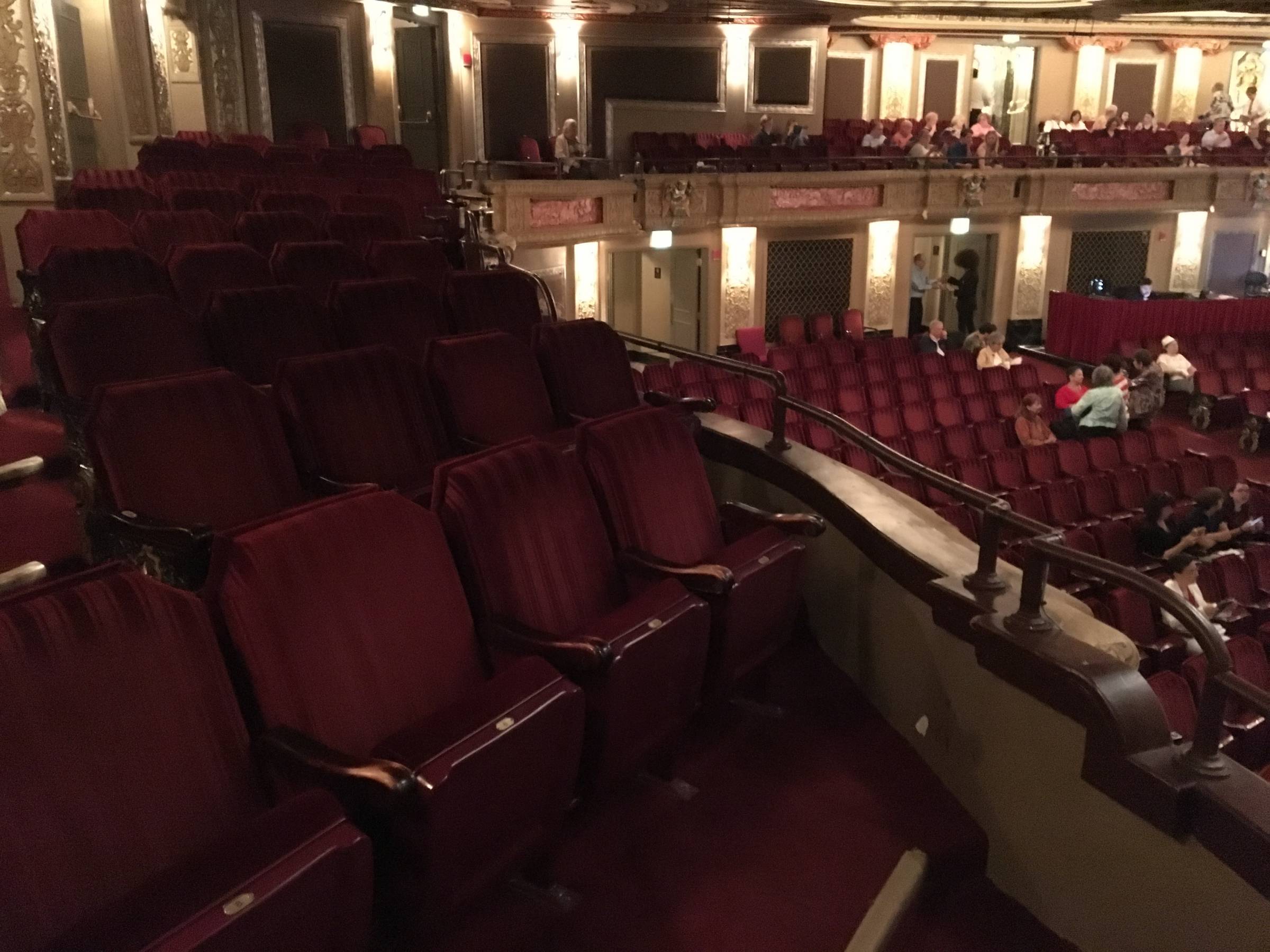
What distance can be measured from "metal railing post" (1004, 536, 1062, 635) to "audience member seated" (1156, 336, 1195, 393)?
2577 millimetres

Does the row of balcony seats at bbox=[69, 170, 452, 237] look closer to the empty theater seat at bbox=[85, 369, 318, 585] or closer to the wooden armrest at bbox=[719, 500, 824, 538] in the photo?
the empty theater seat at bbox=[85, 369, 318, 585]

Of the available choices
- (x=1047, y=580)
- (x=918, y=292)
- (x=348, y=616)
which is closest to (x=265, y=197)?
(x=348, y=616)

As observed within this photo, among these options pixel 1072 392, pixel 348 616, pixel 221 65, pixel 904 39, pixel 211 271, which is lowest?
pixel 1072 392

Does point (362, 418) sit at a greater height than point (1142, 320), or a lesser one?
greater

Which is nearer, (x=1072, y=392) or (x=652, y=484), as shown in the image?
(x=652, y=484)

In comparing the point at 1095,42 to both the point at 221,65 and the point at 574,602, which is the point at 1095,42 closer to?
the point at 221,65

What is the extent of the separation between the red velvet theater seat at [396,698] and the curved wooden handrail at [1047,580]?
0.95 feet

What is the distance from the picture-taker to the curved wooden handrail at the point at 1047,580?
1.60ft

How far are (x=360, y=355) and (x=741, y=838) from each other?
49 centimetres

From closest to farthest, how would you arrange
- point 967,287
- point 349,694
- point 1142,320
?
point 349,694
point 1142,320
point 967,287

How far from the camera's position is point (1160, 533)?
5.10 feet

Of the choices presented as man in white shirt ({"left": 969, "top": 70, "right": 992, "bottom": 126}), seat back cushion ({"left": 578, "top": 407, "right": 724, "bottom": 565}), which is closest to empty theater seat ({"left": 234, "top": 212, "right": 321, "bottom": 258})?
seat back cushion ({"left": 578, "top": 407, "right": 724, "bottom": 565})

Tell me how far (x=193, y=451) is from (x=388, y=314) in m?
0.41

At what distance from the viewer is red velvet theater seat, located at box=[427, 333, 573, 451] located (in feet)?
2.90
